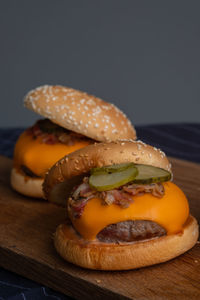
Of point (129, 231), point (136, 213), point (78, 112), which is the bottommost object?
point (129, 231)

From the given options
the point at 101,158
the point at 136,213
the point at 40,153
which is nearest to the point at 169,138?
the point at 40,153

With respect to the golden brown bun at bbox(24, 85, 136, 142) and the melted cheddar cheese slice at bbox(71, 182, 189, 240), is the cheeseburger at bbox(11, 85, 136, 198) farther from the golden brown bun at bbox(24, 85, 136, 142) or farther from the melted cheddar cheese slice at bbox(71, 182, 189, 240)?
the melted cheddar cheese slice at bbox(71, 182, 189, 240)

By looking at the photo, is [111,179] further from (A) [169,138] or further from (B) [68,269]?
(A) [169,138]

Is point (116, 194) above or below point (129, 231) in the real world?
above

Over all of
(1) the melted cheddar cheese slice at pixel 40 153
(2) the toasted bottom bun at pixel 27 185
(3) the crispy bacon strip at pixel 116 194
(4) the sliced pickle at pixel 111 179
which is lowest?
(2) the toasted bottom bun at pixel 27 185

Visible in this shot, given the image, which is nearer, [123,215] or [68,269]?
[123,215]

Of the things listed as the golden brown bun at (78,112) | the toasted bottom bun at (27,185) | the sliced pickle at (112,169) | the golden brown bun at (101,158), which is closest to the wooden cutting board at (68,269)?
the toasted bottom bun at (27,185)

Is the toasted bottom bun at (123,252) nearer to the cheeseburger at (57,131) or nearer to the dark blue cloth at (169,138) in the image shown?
the cheeseburger at (57,131)
